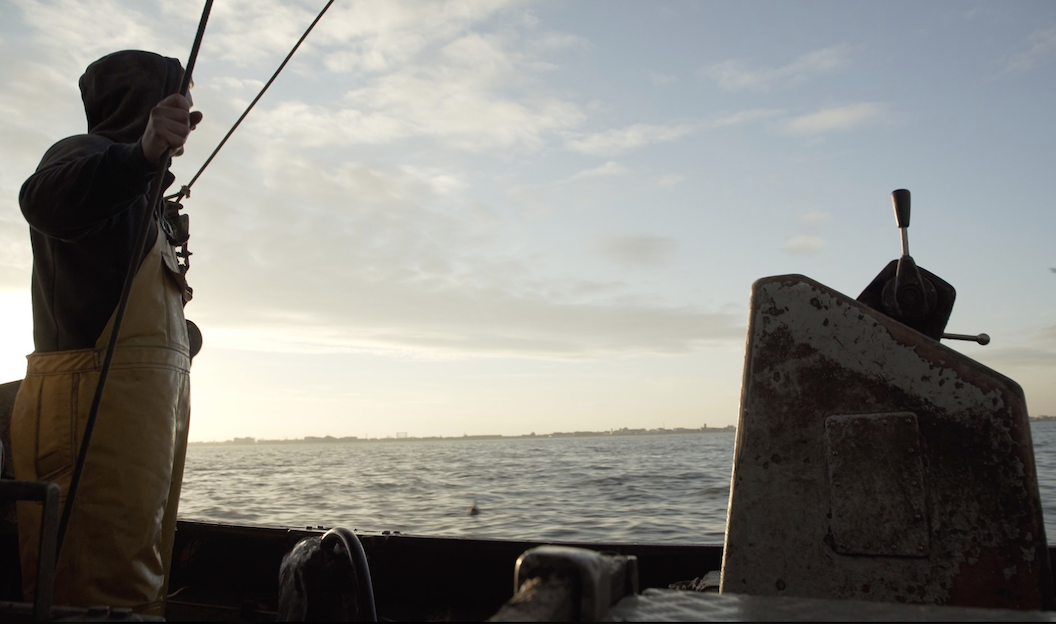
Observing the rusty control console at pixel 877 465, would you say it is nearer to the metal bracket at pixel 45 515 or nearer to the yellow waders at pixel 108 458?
the metal bracket at pixel 45 515

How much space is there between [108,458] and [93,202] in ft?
2.43

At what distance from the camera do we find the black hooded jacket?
1.88 metres

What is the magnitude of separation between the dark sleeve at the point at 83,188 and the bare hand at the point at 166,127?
0.17 ft

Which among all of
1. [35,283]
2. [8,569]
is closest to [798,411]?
[35,283]

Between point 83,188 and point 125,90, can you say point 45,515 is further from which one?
point 125,90

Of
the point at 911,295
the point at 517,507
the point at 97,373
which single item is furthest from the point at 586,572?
the point at 517,507

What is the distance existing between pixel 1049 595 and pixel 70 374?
2.61m

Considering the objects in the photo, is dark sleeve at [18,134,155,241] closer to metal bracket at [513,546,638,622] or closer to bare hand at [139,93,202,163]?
bare hand at [139,93,202,163]

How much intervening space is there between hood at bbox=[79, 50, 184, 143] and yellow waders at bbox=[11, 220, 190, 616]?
598mm

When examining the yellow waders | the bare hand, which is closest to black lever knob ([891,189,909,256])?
the bare hand

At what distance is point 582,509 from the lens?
12.1 meters

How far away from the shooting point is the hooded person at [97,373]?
1878mm

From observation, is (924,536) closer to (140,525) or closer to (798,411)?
(798,411)

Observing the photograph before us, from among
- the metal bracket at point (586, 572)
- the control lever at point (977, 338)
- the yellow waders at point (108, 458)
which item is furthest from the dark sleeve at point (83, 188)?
the control lever at point (977, 338)
